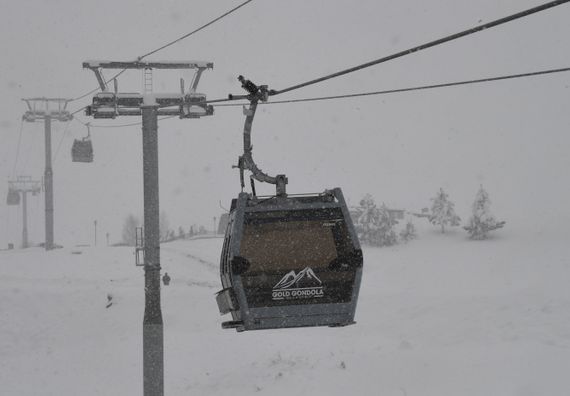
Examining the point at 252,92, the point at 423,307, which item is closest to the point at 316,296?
the point at 252,92

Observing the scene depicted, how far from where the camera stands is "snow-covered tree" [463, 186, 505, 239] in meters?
72.9

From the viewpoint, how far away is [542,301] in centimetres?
2866

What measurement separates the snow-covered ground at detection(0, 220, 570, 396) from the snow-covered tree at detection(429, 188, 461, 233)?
3638 centimetres

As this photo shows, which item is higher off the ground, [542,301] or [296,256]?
[296,256]

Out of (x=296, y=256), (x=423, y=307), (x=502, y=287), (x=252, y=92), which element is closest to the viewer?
(x=296, y=256)

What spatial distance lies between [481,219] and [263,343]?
2010 inches

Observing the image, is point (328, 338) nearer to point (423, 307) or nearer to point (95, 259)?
point (423, 307)

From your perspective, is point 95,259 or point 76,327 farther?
point 95,259

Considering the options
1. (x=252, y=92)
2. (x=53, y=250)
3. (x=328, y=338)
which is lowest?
(x=328, y=338)

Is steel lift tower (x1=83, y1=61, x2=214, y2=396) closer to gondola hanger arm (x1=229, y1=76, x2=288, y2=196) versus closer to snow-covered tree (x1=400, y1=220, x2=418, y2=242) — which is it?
gondola hanger arm (x1=229, y1=76, x2=288, y2=196)

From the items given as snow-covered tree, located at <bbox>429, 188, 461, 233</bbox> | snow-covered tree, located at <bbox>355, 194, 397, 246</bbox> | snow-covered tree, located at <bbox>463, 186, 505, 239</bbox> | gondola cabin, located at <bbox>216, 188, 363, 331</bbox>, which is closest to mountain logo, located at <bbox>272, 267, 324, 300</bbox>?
gondola cabin, located at <bbox>216, 188, 363, 331</bbox>

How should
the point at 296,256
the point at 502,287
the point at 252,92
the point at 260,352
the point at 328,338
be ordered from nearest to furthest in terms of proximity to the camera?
the point at 296,256 → the point at 252,92 → the point at 260,352 → the point at 328,338 → the point at 502,287

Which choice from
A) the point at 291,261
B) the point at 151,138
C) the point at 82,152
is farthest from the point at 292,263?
the point at 82,152

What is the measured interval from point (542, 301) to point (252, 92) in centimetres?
2304
